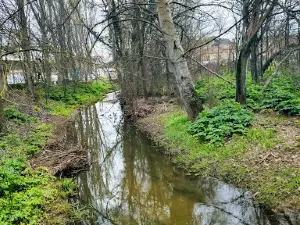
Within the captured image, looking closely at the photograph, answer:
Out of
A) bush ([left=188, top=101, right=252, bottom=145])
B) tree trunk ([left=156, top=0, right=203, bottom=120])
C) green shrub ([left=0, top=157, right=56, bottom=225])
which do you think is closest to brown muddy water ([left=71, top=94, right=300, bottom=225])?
green shrub ([left=0, top=157, right=56, bottom=225])

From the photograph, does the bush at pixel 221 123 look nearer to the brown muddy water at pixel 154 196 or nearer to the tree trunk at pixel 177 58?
the tree trunk at pixel 177 58

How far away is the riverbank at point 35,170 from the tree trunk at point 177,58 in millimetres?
3896

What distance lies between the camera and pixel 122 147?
31.7 ft

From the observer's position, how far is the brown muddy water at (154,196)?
14.9 ft

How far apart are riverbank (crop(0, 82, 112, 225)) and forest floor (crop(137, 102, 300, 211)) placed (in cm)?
303

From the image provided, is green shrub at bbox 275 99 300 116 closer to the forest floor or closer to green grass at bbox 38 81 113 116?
the forest floor

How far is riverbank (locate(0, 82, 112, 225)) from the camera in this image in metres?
4.62

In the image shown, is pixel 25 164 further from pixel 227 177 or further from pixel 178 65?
pixel 178 65

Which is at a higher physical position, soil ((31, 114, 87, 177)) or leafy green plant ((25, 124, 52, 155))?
leafy green plant ((25, 124, 52, 155))

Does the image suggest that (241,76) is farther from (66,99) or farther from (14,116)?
(66,99)

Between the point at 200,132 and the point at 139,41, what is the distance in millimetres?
9085

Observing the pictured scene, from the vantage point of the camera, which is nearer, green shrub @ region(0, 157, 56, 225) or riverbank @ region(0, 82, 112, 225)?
green shrub @ region(0, 157, 56, 225)

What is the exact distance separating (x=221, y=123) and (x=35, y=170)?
5.27 metres

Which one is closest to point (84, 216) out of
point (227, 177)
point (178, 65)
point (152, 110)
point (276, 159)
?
point (227, 177)
